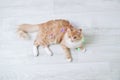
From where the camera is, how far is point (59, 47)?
4.74ft

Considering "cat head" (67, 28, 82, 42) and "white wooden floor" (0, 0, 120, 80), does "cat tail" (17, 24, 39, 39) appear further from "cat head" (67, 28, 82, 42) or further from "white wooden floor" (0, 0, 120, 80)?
"cat head" (67, 28, 82, 42)

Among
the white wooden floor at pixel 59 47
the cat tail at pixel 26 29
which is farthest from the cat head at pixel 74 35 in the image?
the cat tail at pixel 26 29

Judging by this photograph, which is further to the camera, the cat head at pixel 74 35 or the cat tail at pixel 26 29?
the cat tail at pixel 26 29

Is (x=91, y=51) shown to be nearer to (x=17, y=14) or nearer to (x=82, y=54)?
(x=82, y=54)

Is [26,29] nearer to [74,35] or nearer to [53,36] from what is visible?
[53,36]

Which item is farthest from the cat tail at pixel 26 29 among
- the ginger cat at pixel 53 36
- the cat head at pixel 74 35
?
the cat head at pixel 74 35

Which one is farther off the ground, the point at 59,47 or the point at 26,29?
the point at 26,29

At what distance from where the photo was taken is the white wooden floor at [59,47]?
1376 millimetres

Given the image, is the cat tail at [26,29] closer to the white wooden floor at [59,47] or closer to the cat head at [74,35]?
the white wooden floor at [59,47]

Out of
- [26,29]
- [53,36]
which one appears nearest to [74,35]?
[53,36]

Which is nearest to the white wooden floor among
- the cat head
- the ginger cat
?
the ginger cat

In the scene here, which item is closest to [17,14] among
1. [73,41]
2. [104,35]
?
[73,41]

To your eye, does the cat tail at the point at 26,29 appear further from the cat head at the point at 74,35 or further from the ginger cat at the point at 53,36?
the cat head at the point at 74,35

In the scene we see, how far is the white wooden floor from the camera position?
1376 mm
